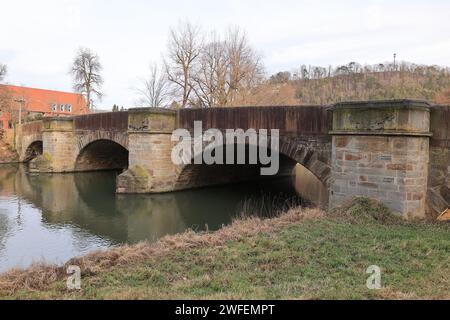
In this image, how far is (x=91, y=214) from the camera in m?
13.0

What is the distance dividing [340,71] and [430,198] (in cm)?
2738

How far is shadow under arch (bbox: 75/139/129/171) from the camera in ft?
77.5

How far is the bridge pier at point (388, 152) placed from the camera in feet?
25.6

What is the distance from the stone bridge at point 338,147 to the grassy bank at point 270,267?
1152mm

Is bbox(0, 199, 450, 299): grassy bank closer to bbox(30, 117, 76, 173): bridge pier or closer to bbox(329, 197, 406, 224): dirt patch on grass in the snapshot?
bbox(329, 197, 406, 224): dirt patch on grass

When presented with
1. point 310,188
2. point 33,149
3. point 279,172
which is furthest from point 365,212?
point 33,149

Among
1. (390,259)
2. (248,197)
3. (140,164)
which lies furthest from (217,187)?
(390,259)

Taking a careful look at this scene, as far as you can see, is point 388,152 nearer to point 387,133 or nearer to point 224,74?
point 387,133

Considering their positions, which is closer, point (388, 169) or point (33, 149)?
point (388, 169)

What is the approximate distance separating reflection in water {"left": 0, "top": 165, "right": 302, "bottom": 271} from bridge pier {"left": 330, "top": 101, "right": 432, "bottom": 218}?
346 centimetres

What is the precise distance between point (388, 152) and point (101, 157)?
66.7ft

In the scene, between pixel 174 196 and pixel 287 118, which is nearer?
pixel 287 118

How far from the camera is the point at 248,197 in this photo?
1627 cm

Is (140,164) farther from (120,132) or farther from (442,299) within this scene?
(442,299)
